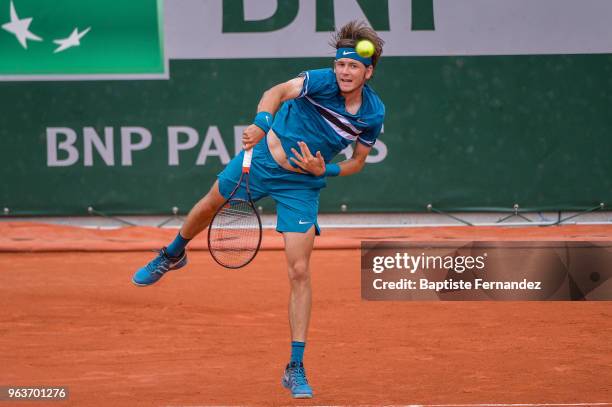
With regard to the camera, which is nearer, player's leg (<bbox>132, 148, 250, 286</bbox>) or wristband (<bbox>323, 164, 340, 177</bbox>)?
wristband (<bbox>323, 164, 340, 177</bbox>)

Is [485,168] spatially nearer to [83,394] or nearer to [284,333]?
[284,333]

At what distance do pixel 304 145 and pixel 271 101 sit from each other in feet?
0.94

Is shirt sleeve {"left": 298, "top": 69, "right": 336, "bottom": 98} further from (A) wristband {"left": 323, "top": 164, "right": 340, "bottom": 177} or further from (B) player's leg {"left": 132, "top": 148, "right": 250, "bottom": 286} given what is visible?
(B) player's leg {"left": 132, "top": 148, "right": 250, "bottom": 286}

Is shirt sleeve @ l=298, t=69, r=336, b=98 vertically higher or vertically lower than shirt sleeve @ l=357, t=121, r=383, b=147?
higher

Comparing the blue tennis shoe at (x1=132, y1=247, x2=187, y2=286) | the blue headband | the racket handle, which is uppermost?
the blue headband

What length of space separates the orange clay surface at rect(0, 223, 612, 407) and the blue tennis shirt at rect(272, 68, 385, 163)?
1.34 m

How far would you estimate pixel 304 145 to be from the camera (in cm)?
532

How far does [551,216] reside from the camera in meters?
10.9

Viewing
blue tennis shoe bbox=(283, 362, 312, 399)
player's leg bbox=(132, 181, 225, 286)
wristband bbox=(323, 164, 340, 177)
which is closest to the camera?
blue tennis shoe bbox=(283, 362, 312, 399)

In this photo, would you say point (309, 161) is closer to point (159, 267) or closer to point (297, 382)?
point (297, 382)

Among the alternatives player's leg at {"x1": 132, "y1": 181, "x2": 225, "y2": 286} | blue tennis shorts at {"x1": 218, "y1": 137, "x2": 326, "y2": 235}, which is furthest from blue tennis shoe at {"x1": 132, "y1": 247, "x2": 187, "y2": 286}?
blue tennis shorts at {"x1": 218, "y1": 137, "x2": 326, "y2": 235}

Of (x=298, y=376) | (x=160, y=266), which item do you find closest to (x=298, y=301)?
(x=298, y=376)

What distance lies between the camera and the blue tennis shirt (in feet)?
17.8

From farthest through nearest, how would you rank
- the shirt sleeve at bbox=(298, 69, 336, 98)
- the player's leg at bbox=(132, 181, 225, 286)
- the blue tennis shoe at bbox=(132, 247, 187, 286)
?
the blue tennis shoe at bbox=(132, 247, 187, 286)
the player's leg at bbox=(132, 181, 225, 286)
the shirt sleeve at bbox=(298, 69, 336, 98)
